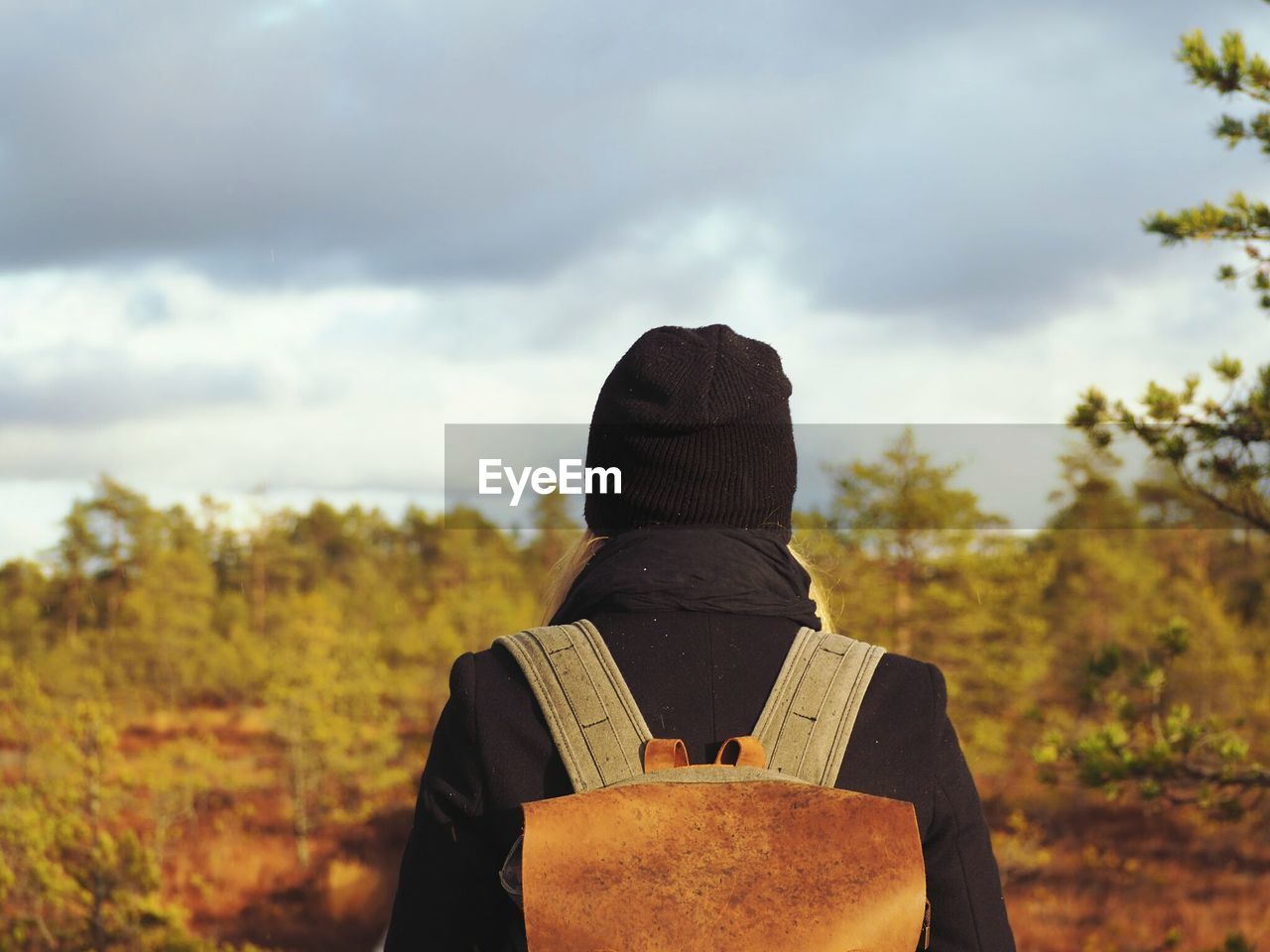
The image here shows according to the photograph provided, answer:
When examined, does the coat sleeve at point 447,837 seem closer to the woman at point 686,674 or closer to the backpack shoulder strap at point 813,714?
the woman at point 686,674

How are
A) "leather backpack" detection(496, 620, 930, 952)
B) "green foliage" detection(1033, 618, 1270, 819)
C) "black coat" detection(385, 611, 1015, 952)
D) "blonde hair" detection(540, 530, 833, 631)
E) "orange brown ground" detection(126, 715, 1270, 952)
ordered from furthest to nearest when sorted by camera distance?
"orange brown ground" detection(126, 715, 1270, 952) → "green foliage" detection(1033, 618, 1270, 819) → "blonde hair" detection(540, 530, 833, 631) → "black coat" detection(385, 611, 1015, 952) → "leather backpack" detection(496, 620, 930, 952)

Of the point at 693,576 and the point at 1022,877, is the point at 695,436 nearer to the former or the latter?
the point at 693,576

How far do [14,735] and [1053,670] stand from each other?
77.0 feet

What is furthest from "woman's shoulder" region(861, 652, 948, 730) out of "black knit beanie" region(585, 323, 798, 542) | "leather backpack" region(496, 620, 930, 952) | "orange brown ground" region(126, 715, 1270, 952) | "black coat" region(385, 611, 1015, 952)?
"orange brown ground" region(126, 715, 1270, 952)

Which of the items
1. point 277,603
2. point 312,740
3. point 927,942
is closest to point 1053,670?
point 312,740

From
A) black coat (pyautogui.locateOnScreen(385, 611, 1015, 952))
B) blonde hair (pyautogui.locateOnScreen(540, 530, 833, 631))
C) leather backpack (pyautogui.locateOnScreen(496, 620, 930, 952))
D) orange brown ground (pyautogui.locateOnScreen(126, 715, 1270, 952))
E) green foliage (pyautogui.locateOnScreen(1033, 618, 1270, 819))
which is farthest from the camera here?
orange brown ground (pyautogui.locateOnScreen(126, 715, 1270, 952))

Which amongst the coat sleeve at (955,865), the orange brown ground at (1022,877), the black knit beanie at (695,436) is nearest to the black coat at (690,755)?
the coat sleeve at (955,865)

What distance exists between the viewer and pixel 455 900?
1668 mm

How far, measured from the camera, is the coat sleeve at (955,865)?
1637 millimetres

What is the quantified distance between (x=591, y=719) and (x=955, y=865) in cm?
59

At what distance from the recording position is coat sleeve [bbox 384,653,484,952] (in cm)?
163

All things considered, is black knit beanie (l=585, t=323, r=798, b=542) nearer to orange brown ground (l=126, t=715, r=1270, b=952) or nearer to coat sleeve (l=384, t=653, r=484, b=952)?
coat sleeve (l=384, t=653, r=484, b=952)

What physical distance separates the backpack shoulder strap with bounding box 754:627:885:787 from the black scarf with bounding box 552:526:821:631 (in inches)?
4.3

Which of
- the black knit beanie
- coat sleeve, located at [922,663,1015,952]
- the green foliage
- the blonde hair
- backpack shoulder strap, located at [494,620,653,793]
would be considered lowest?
the green foliage
